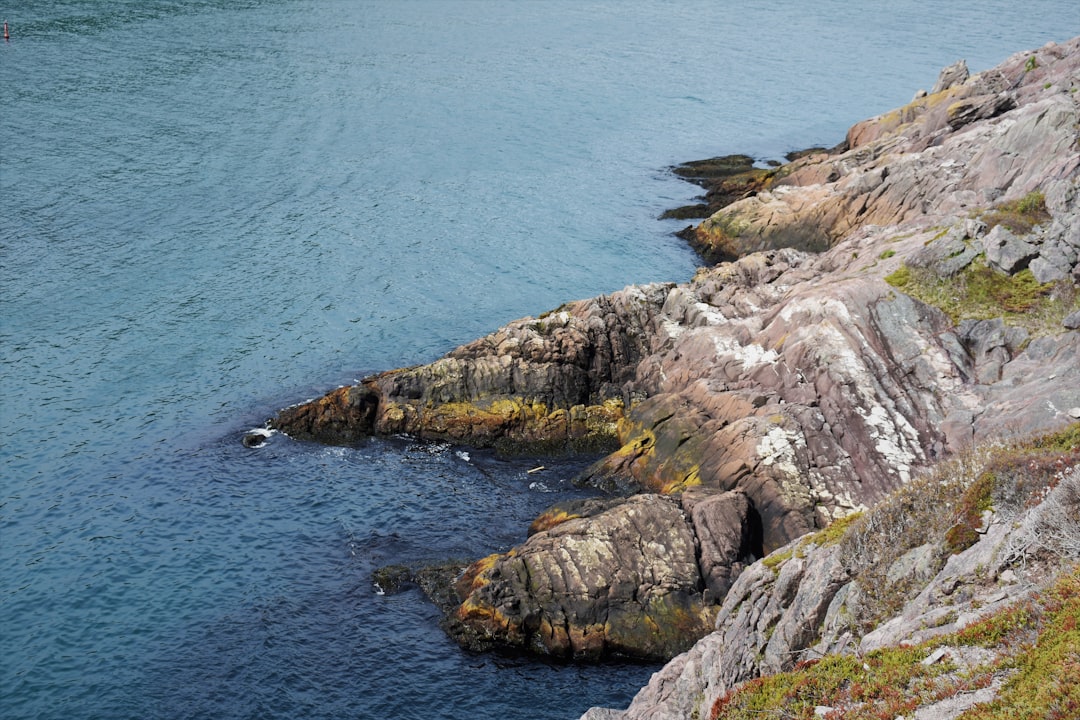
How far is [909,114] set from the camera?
77000 mm

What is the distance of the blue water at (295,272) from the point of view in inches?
1329

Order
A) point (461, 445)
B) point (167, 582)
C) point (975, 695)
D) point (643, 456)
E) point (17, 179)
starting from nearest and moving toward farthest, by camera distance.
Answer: point (975, 695)
point (167, 582)
point (643, 456)
point (461, 445)
point (17, 179)

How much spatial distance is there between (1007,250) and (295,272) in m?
Result: 45.4

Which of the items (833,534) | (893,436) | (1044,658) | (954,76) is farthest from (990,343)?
(954,76)

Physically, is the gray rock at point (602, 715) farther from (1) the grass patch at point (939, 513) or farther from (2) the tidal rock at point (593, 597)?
(1) the grass patch at point (939, 513)

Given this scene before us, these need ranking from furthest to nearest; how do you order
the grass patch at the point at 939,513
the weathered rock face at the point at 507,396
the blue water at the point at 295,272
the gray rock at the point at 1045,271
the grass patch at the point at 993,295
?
the weathered rock face at the point at 507,396
the gray rock at the point at 1045,271
the grass patch at the point at 993,295
the blue water at the point at 295,272
the grass patch at the point at 939,513

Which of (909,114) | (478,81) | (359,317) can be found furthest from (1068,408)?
(478,81)

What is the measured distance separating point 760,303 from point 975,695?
33442 mm

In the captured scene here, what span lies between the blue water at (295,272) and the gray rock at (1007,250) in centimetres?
2074

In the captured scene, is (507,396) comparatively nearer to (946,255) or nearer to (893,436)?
(893,436)

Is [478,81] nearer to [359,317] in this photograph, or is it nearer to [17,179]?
[17,179]

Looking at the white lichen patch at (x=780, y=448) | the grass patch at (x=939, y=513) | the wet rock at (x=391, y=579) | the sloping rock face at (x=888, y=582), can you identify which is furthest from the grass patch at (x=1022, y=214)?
the wet rock at (x=391, y=579)

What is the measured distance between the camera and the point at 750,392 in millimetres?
41375

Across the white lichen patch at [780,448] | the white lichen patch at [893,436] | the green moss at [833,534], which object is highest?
the green moss at [833,534]
